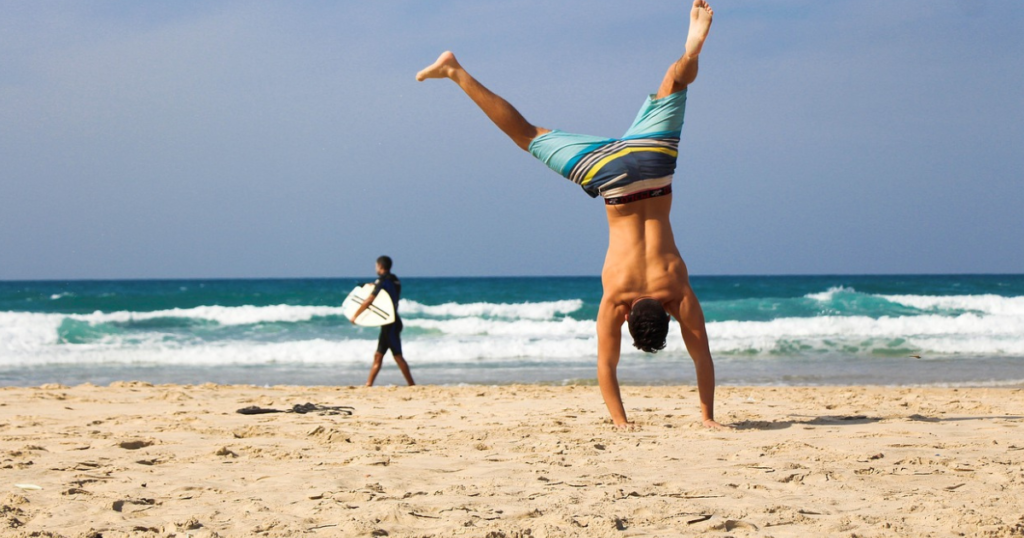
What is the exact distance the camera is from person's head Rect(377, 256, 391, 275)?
34.9 ft

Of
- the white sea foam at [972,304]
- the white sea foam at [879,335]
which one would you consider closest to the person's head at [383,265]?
the white sea foam at [879,335]

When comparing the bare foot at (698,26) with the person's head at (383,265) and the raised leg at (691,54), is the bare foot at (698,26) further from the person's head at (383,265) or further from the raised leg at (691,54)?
the person's head at (383,265)

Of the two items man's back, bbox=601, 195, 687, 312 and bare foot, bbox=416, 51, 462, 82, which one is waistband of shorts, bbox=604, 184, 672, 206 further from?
bare foot, bbox=416, 51, 462, 82

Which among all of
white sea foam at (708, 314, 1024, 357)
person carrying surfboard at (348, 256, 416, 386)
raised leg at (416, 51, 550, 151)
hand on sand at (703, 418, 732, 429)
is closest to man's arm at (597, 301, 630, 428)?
hand on sand at (703, 418, 732, 429)

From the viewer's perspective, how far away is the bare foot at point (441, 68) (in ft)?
19.2

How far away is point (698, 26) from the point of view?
17.3 feet

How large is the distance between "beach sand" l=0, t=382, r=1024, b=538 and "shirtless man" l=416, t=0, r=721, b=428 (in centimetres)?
73

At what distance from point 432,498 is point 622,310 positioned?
2151 mm

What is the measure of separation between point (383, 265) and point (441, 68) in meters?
5.07

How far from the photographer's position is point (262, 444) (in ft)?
17.8

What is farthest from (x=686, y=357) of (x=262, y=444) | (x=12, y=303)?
(x=12, y=303)

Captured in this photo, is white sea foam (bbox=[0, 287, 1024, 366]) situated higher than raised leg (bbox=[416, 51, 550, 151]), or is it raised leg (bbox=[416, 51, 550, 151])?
raised leg (bbox=[416, 51, 550, 151])

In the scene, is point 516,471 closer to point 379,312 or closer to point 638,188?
point 638,188

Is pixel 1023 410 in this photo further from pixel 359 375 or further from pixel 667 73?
pixel 359 375
